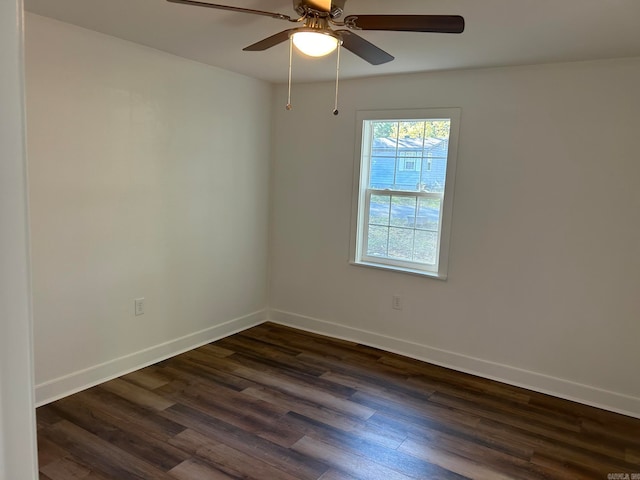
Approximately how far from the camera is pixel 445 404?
3.06 meters

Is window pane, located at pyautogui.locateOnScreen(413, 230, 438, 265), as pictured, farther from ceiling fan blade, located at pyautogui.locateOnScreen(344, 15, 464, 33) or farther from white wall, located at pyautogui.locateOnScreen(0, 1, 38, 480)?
white wall, located at pyautogui.locateOnScreen(0, 1, 38, 480)

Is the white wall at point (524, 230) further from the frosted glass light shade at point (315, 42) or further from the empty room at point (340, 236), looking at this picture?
the frosted glass light shade at point (315, 42)

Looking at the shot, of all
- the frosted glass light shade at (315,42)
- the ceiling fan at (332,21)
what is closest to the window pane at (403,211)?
the ceiling fan at (332,21)

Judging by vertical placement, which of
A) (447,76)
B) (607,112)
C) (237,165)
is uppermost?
(447,76)

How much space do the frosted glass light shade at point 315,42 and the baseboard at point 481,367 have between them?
264 cm

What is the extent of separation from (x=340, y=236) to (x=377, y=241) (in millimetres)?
344

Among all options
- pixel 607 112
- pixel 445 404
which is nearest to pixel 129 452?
pixel 445 404

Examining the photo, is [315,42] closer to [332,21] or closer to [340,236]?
[332,21]

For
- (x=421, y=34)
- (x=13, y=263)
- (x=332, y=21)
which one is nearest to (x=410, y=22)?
(x=332, y=21)

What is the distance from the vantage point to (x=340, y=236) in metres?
4.13

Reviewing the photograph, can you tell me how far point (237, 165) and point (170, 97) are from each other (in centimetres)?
87

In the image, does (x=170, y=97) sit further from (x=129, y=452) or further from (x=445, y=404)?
(x=445, y=404)

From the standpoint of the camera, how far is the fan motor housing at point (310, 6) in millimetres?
1805

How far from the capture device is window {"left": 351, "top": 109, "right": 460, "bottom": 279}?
361 cm
